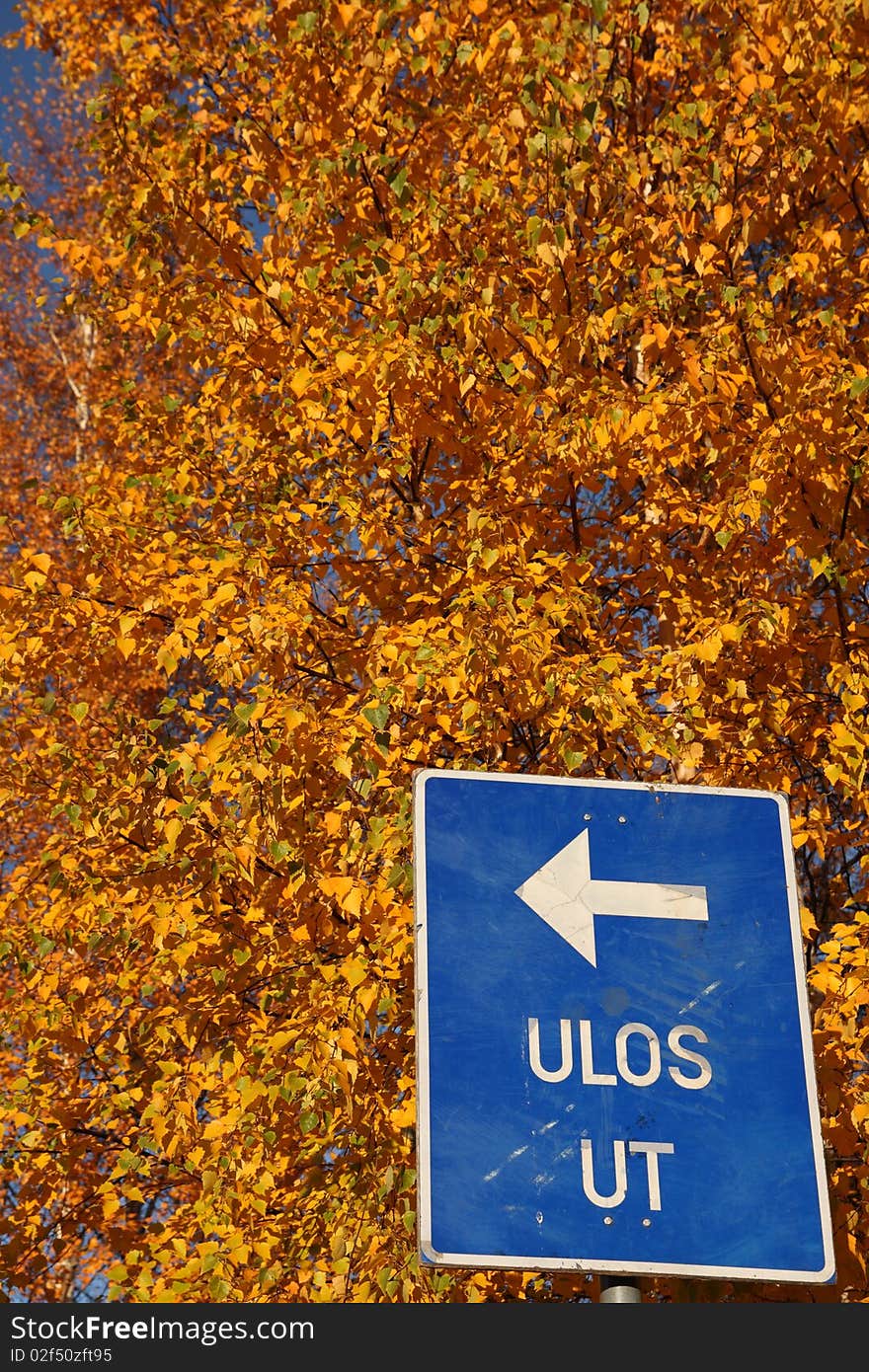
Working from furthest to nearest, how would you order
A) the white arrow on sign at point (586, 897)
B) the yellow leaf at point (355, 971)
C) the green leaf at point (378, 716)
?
the green leaf at point (378, 716) → the yellow leaf at point (355, 971) → the white arrow on sign at point (586, 897)

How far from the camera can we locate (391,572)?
551 centimetres

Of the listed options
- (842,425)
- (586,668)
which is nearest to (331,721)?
(586,668)

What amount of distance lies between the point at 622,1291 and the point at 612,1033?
1.06 ft

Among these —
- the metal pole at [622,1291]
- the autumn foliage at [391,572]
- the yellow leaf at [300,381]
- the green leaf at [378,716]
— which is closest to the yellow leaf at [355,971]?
the autumn foliage at [391,572]

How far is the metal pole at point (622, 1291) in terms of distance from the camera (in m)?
1.68

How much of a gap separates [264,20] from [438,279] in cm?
208

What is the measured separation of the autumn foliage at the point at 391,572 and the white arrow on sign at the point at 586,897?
74.1 inches

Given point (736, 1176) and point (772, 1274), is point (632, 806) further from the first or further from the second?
point (772, 1274)

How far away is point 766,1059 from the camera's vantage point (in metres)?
1.85

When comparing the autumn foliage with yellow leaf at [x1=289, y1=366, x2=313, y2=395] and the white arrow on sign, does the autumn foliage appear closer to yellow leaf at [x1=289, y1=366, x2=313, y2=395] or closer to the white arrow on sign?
yellow leaf at [x1=289, y1=366, x2=313, y2=395]

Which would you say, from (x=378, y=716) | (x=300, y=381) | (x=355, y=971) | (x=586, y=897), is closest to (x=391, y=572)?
(x=300, y=381)

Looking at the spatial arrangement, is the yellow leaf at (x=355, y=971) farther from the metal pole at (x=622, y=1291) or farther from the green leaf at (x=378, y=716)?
the metal pole at (x=622, y=1291)

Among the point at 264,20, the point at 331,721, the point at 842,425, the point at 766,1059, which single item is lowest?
the point at 766,1059

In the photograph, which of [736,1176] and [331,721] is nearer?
[736,1176]
